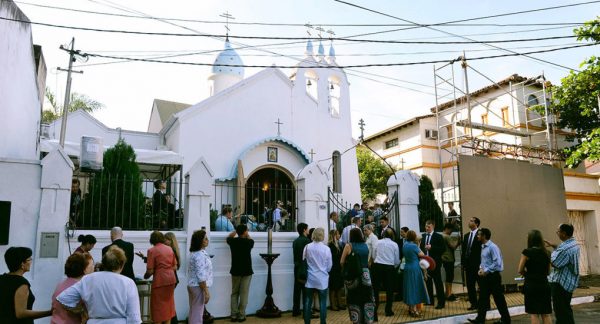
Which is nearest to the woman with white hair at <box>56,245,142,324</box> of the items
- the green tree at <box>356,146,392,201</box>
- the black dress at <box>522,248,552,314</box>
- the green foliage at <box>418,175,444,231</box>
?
the black dress at <box>522,248,552,314</box>

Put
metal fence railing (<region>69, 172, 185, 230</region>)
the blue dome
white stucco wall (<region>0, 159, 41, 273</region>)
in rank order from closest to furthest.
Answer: white stucco wall (<region>0, 159, 41, 273</region>)
metal fence railing (<region>69, 172, 185, 230</region>)
the blue dome

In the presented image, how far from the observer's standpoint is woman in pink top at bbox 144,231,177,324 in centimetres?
675

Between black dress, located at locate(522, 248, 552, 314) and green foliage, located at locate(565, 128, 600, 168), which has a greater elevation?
green foliage, located at locate(565, 128, 600, 168)

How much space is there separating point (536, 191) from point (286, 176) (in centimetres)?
956

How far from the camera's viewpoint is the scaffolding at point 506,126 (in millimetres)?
16109

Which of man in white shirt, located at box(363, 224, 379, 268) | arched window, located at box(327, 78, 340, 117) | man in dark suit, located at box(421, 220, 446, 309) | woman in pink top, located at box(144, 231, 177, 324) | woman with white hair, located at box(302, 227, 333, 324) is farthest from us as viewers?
arched window, located at box(327, 78, 340, 117)

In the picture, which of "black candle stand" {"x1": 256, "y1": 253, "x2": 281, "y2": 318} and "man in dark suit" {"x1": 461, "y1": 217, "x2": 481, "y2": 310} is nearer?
"man in dark suit" {"x1": 461, "y1": 217, "x2": 481, "y2": 310}

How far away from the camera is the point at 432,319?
857 centimetres

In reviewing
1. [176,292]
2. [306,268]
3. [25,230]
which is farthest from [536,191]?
[25,230]

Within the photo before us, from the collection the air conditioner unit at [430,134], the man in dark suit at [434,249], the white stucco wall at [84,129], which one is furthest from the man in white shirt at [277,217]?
the air conditioner unit at [430,134]

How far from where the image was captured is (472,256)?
9023 millimetres

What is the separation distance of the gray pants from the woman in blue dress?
3110 millimetres

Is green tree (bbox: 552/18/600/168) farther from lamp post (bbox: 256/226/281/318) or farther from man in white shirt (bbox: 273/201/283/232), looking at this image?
lamp post (bbox: 256/226/281/318)

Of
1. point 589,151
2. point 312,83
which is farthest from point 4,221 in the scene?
point 312,83
